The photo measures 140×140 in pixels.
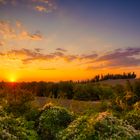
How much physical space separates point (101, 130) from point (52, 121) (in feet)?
10.5

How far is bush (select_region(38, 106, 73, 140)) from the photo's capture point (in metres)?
12.3

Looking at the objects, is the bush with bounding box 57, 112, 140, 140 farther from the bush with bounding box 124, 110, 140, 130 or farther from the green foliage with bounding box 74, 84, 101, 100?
the green foliage with bounding box 74, 84, 101, 100

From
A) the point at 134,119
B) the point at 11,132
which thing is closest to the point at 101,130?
the point at 11,132

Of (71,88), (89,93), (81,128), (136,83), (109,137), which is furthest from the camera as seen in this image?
(71,88)

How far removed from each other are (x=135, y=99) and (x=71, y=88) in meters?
15.4

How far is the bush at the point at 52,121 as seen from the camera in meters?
12.3

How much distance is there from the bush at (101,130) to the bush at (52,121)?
1.63 metres

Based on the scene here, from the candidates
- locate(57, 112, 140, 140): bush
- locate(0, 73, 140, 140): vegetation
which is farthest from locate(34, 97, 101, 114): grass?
locate(57, 112, 140, 140): bush

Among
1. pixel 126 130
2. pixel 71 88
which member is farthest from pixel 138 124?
pixel 71 88

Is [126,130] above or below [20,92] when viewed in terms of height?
below

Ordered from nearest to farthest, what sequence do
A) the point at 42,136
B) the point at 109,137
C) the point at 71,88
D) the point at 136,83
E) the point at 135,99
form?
the point at 109,137 → the point at 42,136 → the point at 135,99 → the point at 136,83 → the point at 71,88

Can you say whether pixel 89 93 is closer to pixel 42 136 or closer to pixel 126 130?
pixel 42 136

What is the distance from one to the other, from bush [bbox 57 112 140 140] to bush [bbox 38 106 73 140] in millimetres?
1634

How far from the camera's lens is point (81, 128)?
34.3 feet
